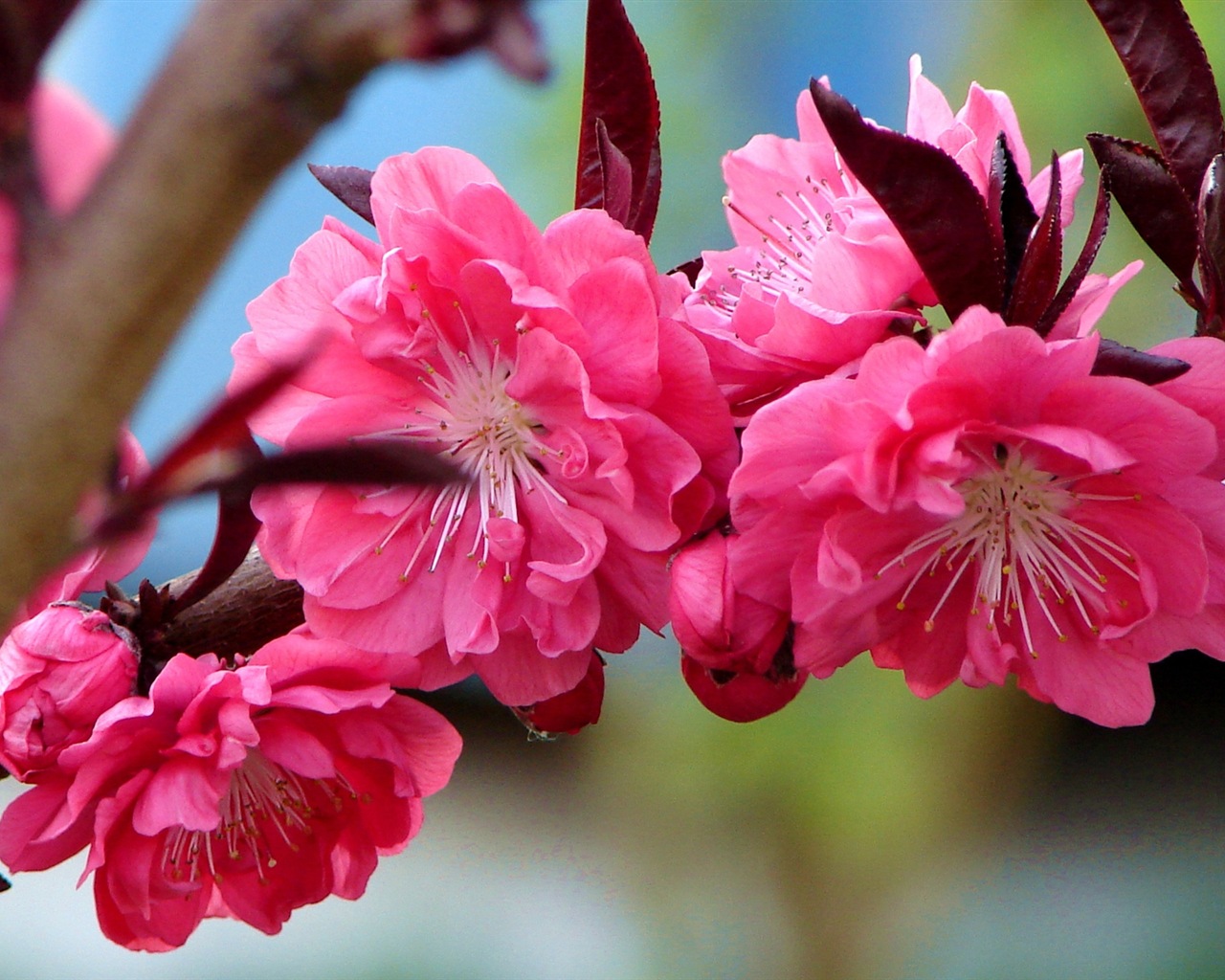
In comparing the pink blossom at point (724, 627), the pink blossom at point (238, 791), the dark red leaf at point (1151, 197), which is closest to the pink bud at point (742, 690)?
the pink blossom at point (724, 627)

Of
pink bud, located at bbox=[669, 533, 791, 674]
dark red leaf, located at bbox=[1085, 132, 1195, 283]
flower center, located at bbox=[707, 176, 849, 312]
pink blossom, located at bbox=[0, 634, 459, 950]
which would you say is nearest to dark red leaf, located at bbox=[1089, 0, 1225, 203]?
dark red leaf, located at bbox=[1085, 132, 1195, 283]

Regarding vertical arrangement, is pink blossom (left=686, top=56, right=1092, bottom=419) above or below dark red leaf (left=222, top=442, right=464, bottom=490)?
below

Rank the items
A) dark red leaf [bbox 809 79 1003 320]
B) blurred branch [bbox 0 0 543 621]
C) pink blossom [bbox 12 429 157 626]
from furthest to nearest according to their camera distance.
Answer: pink blossom [bbox 12 429 157 626] < dark red leaf [bbox 809 79 1003 320] < blurred branch [bbox 0 0 543 621]

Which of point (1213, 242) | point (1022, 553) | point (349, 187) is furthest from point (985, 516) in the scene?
point (349, 187)

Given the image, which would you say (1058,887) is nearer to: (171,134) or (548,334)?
(548,334)

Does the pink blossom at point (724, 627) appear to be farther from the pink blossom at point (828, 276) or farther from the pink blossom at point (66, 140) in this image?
the pink blossom at point (66, 140)

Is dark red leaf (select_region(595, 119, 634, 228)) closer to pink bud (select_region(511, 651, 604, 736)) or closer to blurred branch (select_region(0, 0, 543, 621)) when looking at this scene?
pink bud (select_region(511, 651, 604, 736))
